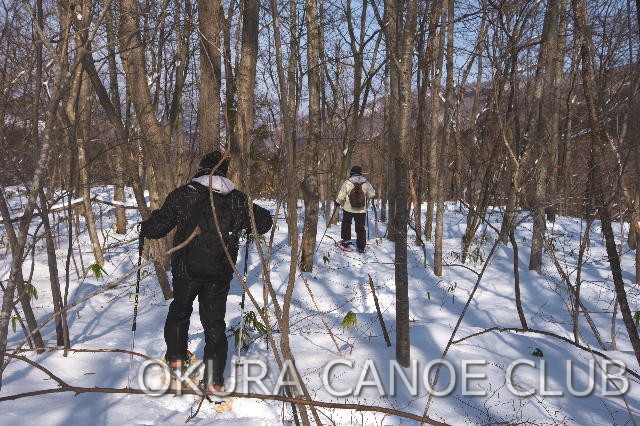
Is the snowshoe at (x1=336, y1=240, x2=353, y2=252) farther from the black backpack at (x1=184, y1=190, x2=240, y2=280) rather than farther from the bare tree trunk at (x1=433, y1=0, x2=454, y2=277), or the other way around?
the black backpack at (x1=184, y1=190, x2=240, y2=280)

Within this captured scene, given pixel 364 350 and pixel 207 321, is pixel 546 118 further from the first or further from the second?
pixel 207 321

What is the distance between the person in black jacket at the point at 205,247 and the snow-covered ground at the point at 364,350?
409 mm

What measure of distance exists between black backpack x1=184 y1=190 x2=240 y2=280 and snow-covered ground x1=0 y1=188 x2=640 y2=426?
976mm

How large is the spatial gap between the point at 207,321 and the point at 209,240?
64cm

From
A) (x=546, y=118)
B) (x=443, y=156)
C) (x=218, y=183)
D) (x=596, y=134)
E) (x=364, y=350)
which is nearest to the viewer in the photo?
(x=596, y=134)

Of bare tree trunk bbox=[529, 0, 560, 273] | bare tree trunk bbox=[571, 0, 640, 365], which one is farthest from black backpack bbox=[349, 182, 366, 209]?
bare tree trunk bbox=[571, 0, 640, 365]

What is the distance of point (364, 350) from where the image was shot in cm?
420

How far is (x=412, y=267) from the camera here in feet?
26.5

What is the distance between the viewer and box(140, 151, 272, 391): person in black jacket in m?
3.21

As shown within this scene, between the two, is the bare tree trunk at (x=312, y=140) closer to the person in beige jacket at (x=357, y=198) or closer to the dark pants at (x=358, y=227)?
the person in beige jacket at (x=357, y=198)

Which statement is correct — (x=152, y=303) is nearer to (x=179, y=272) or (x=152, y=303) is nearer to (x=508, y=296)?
(x=179, y=272)

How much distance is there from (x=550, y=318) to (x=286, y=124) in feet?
18.6

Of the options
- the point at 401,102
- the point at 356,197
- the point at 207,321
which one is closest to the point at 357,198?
the point at 356,197

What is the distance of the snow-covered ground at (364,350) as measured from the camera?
122 inches
